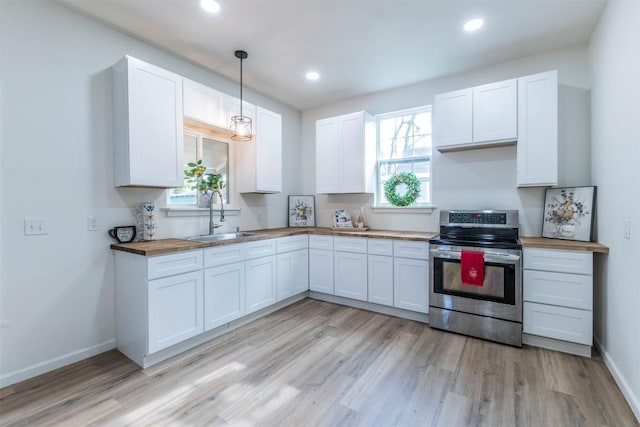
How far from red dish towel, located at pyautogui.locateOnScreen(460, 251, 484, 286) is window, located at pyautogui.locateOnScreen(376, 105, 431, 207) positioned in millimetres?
→ 1112

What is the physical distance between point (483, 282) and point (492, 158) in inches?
55.9

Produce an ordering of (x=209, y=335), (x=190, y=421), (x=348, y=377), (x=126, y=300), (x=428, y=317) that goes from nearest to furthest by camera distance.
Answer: (x=190, y=421) → (x=348, y=377) → (x=126, y=300) → (x=209, y=335) → (x=428, y=317)

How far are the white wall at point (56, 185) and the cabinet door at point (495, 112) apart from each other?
132 inches

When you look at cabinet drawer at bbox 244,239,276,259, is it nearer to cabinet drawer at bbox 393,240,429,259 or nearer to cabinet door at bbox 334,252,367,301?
cabinet door at bbox 334,252,367,301

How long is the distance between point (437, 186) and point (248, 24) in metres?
2.64

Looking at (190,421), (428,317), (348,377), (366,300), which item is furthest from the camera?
(366,300)

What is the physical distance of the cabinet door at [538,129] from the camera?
272 centimetres

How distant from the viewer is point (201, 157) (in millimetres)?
3379

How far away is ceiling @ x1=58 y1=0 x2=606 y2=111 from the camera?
229 centimetres

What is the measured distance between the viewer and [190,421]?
1709mm

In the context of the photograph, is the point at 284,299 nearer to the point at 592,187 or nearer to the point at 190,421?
the point at 190,421

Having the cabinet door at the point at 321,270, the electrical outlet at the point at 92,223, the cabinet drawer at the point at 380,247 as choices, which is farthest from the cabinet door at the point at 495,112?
the electrical outlet at the point at 92,223

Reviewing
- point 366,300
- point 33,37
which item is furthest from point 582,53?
point 33,37

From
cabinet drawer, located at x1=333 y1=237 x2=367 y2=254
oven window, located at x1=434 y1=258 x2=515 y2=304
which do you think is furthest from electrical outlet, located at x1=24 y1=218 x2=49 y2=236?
oven window, located at x1=434 y1=258 x2=515 y2=304
